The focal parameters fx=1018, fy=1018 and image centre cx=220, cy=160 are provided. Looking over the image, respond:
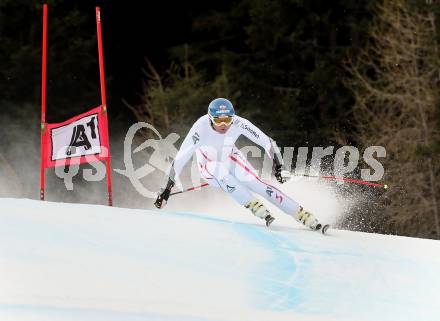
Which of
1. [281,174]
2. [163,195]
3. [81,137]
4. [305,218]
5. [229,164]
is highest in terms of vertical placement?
[81,137]

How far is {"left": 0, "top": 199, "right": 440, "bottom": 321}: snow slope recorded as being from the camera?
22.0 ft

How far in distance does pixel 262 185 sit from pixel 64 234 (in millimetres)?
2893

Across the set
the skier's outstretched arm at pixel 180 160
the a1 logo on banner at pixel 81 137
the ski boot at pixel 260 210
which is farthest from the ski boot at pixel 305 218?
the a1 logo on banner at pixel 81 137

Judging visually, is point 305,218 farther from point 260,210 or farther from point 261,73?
point 261,73

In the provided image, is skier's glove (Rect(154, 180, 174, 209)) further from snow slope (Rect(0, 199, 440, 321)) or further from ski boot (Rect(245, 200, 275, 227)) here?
ski boot (Rect(245, 200, 275, 227))

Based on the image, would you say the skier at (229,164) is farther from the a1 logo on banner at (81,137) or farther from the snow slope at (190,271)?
the a1 logo on banner at (81,137)

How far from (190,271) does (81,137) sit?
458 cm

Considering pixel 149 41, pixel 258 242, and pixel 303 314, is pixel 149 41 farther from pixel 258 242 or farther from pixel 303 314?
pixel 303 314

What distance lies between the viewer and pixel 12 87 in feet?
103

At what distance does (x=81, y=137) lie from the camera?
11.9 m

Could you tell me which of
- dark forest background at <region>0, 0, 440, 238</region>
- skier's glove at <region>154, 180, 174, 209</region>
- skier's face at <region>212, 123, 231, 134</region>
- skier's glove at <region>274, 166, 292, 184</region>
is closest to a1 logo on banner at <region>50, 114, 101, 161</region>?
skier's glove at <region>154, 180, 174, 209</region>

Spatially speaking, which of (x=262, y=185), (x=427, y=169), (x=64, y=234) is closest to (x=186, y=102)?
(x=427, y=169)

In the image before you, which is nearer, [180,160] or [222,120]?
[222,120]

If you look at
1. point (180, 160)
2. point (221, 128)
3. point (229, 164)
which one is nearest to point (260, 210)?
point (229, 164)
